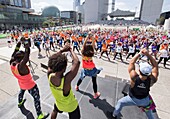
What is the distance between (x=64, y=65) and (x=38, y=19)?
63.0 m

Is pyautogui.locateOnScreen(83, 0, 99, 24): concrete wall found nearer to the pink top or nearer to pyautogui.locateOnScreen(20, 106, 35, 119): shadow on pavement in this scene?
pyautogui.locateOnScreen(20, 106, 35, 119): shadow on pavement

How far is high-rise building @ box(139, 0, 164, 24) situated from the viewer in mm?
76500

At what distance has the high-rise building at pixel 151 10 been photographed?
251ft

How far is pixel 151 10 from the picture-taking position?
79875mm

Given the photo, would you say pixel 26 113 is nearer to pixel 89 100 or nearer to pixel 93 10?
pixel 89 100

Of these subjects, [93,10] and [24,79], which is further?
[93,10]

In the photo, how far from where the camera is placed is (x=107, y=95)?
12.1 feet

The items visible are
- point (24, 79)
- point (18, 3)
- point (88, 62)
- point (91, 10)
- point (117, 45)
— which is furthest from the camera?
point (91, 10)

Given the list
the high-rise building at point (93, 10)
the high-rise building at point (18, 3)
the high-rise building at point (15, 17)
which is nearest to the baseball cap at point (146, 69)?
the high-rise building at point (15, 17)

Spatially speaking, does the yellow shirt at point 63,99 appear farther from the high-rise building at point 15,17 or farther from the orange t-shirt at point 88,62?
the high-rise building at point 15,17

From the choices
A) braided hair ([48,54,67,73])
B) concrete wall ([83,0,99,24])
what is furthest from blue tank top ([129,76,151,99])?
concrete wall ([83,0,99,24])

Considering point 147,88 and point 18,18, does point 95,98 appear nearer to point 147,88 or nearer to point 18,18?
point 147,88

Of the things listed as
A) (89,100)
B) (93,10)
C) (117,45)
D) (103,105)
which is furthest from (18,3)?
(103,105)

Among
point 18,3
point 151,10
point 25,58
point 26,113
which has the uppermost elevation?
point 151,10
